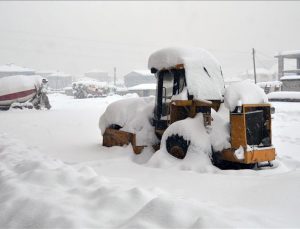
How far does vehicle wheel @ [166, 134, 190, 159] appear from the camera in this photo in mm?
6198

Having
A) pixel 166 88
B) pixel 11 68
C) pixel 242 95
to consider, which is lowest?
pixel 242 95

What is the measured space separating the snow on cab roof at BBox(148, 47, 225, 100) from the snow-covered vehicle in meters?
15.5

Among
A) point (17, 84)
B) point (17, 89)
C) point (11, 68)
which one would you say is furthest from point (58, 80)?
point (17, 89)

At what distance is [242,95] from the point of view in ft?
18.9

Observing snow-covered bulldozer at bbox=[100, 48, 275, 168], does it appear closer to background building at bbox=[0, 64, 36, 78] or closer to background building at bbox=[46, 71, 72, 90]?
background building at bbox=[0, 64, 36, 78]

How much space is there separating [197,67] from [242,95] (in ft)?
4.32

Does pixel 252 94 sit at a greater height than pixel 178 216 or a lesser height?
greater

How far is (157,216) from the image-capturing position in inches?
123

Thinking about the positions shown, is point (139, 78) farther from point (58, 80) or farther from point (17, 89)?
point (17, 89)

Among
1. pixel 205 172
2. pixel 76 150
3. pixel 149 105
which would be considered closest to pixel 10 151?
pixel 76 150

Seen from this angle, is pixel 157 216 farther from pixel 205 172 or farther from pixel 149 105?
pixel 149 105

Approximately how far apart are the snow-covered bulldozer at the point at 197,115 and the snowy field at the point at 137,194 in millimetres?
335

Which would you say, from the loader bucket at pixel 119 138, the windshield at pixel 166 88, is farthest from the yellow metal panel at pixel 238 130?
the loader bucket at pixel 119 138

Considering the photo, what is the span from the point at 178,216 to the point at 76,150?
222 inches
